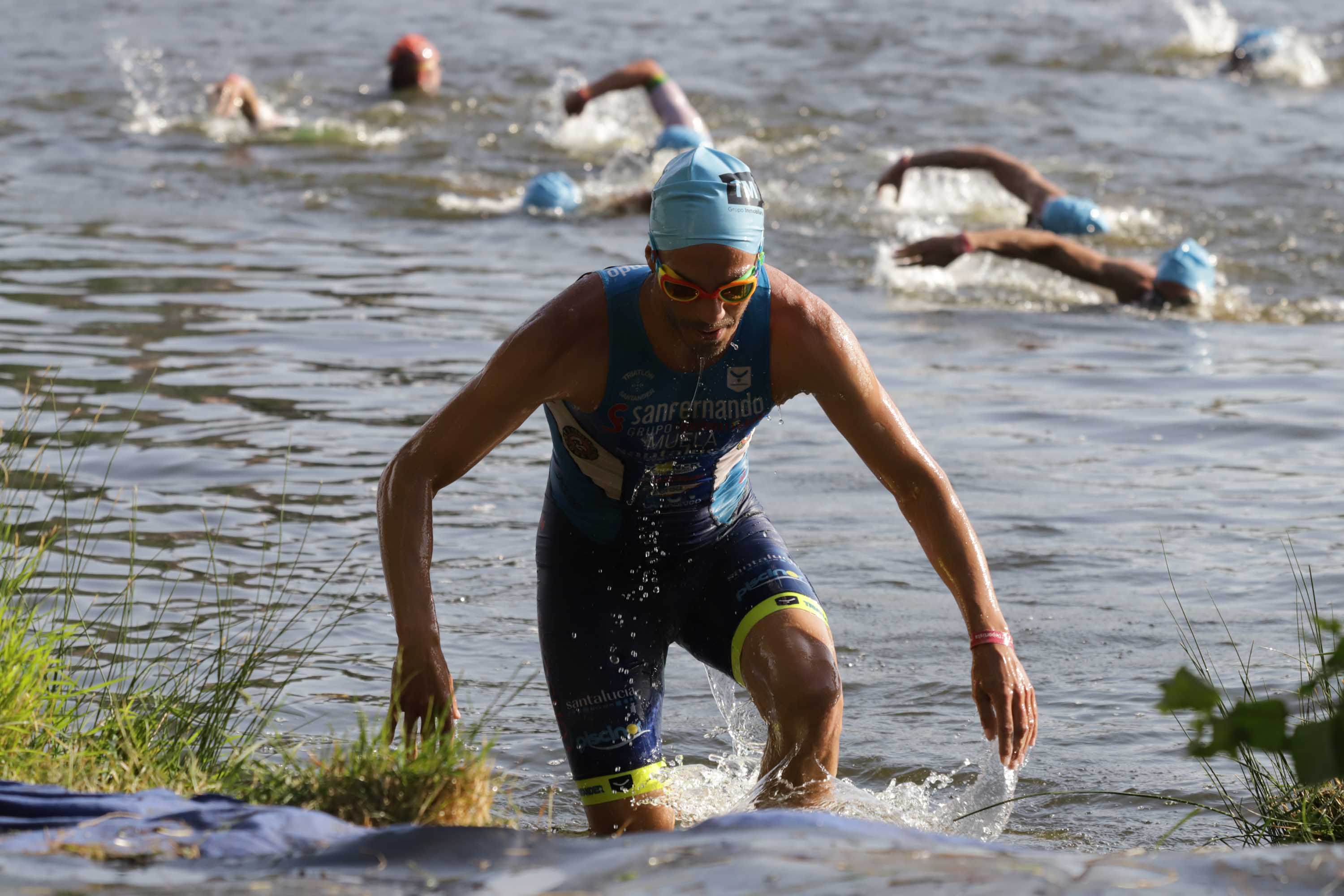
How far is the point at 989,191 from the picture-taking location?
1739 centimetres

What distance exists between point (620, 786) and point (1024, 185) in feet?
34.7

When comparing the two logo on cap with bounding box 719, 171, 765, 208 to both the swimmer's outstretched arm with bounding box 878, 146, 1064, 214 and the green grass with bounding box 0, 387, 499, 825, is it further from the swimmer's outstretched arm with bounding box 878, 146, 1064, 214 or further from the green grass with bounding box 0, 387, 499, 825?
the swimmer's outstretched arm with bounding box 878, 146, 1064, 214

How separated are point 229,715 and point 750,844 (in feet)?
5.44

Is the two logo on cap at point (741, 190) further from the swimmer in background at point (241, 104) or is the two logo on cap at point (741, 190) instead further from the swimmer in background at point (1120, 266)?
the swimmer in background at point (241, 104)

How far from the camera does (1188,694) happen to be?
8.00ft

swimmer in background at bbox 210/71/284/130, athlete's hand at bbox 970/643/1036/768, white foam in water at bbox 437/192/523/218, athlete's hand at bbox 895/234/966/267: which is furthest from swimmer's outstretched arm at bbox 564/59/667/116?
athlete's hand at bbox 970/643/1036/768

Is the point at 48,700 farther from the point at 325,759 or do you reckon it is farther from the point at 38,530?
the point at 38,530

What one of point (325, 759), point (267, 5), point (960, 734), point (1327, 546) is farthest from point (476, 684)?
point (267, 5)

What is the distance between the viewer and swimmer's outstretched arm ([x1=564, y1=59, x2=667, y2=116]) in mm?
15945

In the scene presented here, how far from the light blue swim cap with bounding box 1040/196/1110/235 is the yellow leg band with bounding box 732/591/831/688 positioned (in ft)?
32.4

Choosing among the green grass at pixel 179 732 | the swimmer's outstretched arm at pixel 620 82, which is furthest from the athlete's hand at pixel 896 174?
the green grass at pixel 179 732

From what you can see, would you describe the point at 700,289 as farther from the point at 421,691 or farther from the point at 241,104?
the point at 241,104

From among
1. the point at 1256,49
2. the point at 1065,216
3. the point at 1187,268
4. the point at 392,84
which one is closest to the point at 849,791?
the point at 1187,268

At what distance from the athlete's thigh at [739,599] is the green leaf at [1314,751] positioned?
7.43ft
